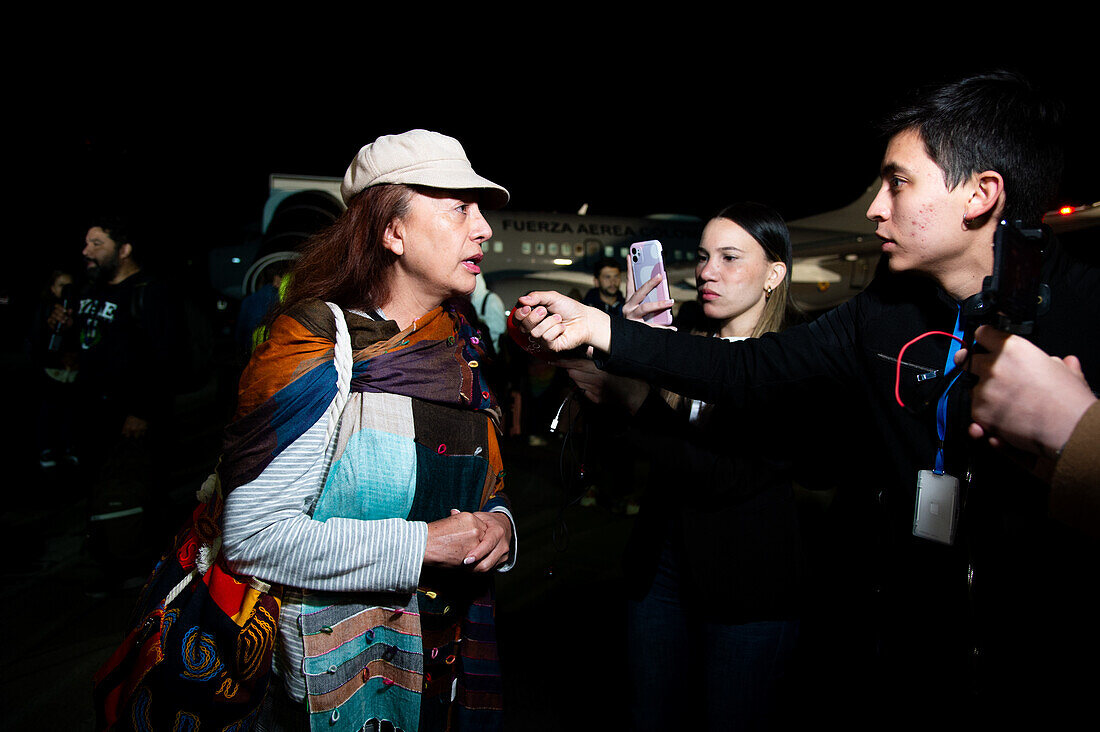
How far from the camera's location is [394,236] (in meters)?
1.63

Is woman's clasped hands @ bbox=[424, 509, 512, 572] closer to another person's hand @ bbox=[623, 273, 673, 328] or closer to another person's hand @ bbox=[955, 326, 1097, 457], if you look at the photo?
another person's hand @ bbox=[623, 273, 673, 328]

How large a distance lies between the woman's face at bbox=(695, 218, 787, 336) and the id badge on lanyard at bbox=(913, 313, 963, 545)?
0.89 m

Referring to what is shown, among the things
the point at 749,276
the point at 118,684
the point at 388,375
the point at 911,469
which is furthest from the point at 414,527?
the point at 749,276

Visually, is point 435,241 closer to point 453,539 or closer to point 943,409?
point 453,539

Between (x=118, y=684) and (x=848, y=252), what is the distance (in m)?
13.1

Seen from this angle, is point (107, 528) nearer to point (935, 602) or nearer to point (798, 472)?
point (798, 472)

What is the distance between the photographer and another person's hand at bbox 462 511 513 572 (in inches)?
56.4

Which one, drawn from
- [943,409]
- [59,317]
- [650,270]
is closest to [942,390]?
[943,409]

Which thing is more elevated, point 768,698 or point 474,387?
point 474,387

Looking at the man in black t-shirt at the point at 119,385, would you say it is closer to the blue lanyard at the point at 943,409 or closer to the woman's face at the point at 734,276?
the woman's face at the point at 734,276

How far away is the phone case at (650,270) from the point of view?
6.79 feet

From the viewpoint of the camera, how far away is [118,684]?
1316 millimetres

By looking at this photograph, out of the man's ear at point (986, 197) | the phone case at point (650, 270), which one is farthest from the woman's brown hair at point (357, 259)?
the man's ear at point (986, 197)

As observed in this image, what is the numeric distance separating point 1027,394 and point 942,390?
320 mm
